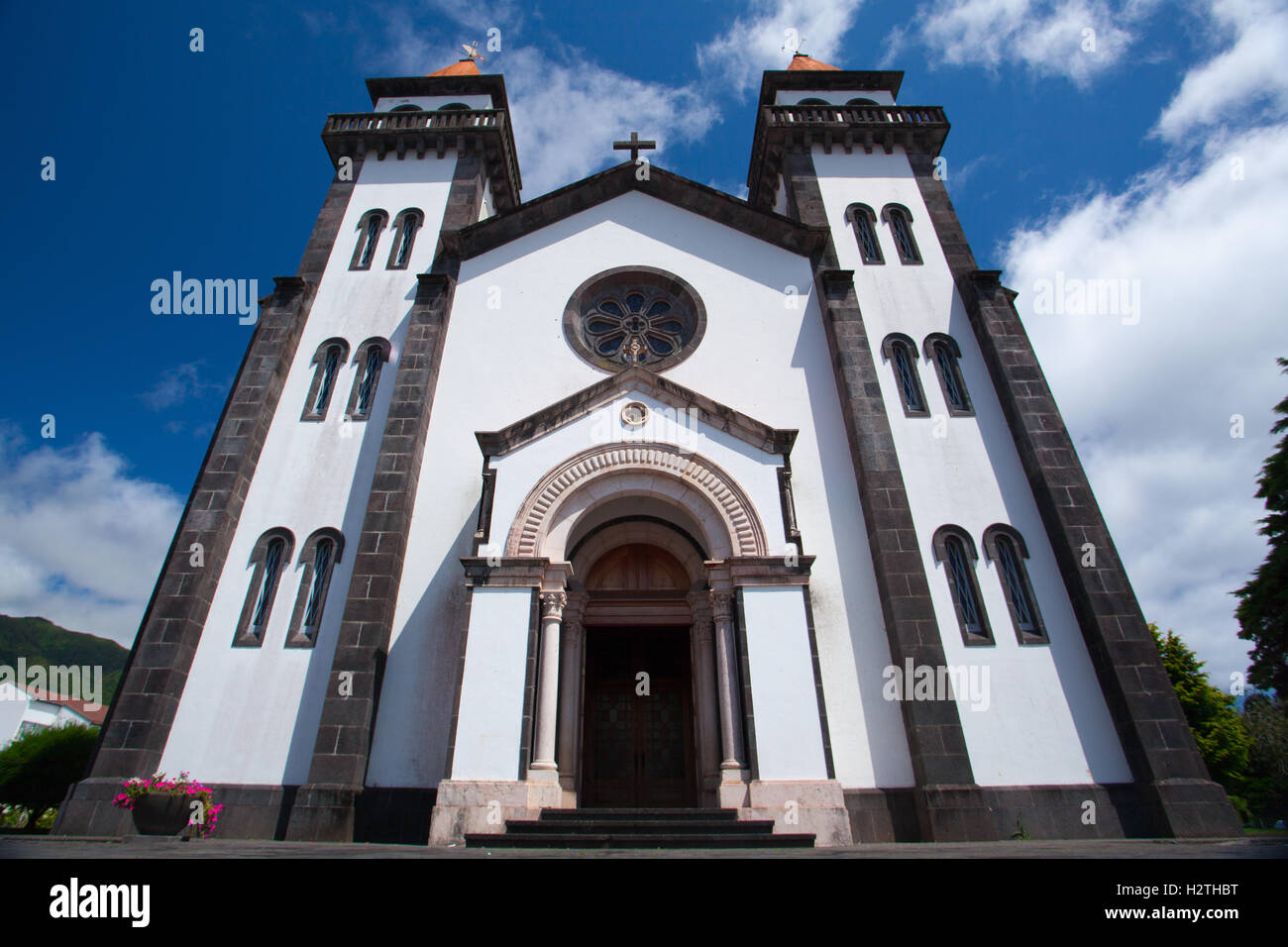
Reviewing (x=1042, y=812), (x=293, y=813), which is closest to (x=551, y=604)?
(x=293, y=813)

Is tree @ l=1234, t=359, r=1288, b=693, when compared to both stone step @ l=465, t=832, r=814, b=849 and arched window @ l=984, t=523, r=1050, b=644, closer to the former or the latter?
arched window @ l=984, t=523, r=1050, b=644

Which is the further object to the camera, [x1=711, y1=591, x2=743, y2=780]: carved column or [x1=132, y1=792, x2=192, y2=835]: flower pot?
[x1=711, y1=591, x2=743, y2=780]: carved column

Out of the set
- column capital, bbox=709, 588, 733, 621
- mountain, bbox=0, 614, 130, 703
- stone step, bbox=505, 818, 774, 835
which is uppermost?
mountain, bbox=0, 614, 130, 703

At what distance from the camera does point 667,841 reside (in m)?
7.73

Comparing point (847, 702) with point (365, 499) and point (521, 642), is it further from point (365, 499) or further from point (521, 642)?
point (365, 499)

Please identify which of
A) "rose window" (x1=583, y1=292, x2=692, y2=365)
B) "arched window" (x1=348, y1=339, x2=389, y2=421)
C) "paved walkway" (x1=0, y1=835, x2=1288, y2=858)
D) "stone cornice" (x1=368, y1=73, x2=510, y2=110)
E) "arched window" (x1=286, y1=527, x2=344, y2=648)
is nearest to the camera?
"paved walkway" (x1=0, y1=835, x2=1288, y2=858)

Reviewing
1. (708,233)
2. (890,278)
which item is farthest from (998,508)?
(708,233)

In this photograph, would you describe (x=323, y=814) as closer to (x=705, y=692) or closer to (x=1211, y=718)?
(x=705, y=692)

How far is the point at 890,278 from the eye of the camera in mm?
15406

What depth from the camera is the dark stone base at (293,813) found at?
378 inches

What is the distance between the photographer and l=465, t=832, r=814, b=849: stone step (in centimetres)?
762

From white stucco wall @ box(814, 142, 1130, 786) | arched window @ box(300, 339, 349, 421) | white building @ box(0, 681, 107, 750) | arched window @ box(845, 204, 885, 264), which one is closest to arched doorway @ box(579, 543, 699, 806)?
white stucco wall @ box(814, 142, 1130, 786)

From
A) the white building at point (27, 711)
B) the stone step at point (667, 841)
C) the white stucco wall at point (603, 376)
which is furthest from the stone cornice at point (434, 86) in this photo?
the white building at point (27, 711)

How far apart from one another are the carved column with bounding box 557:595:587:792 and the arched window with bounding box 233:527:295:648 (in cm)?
548
